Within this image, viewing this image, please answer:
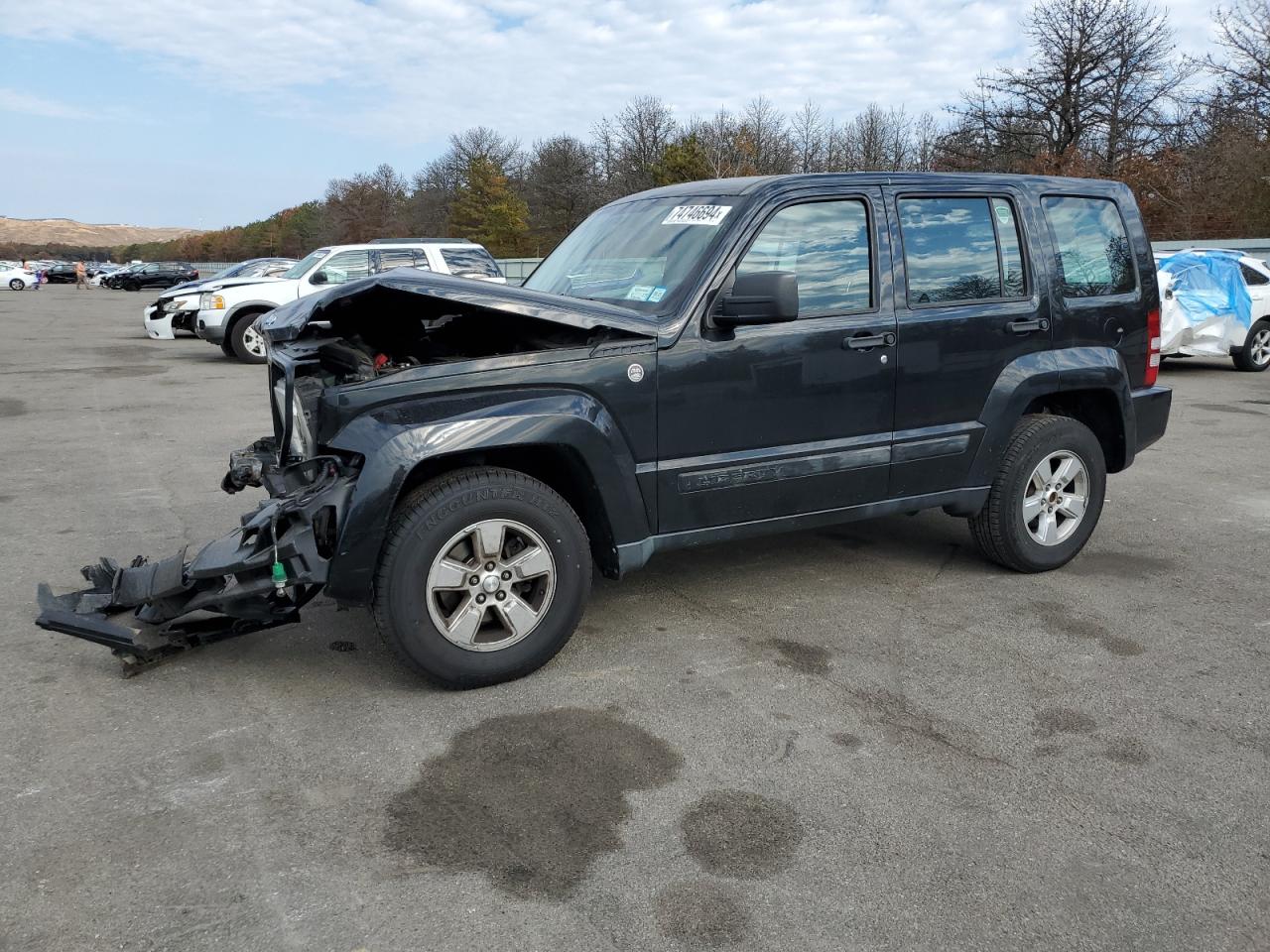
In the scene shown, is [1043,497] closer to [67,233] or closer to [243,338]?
[243,338]

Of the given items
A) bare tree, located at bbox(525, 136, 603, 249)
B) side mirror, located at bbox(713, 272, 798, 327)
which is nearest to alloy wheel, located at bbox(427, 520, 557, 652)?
side mirror, located at bbox(713, 272, 798, 327)

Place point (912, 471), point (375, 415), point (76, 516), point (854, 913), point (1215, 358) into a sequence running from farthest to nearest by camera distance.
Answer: point (1215, 358), point (76, 516), point (912, 471), point (375, 415), point (854, 913)

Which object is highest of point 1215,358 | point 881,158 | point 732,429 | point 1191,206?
point 881,158

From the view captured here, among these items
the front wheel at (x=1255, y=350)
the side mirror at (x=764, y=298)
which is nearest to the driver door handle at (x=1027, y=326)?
the side mirror at (x=764, y=298)

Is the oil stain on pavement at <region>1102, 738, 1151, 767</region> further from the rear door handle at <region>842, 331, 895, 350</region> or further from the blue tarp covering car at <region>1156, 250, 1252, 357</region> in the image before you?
the blue tarp covering car at <region>1156, 250, 1252, 357</region>

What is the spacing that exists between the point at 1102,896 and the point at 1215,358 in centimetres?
1670

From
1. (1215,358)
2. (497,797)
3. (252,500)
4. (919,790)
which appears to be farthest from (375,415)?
(1215,358)

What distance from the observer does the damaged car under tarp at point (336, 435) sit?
12.2 feet

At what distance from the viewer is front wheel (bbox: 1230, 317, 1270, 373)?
48.6ft

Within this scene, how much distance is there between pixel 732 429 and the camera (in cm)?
435

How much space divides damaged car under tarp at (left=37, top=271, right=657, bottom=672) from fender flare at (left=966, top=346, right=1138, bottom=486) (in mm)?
1953

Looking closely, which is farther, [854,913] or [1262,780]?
[1262,780]

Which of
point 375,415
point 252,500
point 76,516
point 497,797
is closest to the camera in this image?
point 497,797

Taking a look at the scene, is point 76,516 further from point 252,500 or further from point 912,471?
point 912,471
